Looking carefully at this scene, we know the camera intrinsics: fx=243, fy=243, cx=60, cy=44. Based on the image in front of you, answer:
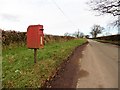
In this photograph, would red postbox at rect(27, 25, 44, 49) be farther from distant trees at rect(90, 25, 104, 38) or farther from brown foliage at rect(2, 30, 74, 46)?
distant trees at rect(90, 25, 104, 38)

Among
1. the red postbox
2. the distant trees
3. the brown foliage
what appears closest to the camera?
the red postbox

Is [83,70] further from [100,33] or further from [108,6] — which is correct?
[100,33]

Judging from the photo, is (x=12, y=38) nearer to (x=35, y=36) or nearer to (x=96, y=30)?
(x=35, y=36)

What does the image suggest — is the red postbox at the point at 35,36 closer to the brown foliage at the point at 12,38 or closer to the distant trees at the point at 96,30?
the brown foliage at the point at 12,38

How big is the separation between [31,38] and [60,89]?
12.2ft

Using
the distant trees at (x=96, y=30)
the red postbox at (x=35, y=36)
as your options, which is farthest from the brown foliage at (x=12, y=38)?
the distant trees at (x=96, y=30)

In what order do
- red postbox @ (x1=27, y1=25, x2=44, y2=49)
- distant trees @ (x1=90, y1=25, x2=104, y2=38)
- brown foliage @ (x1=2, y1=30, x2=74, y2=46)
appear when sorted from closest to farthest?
red postbox @ (x1=27, y1=25, x2=44, y2=49) → brown foliage @ (x1=2, y1=30, x2=74, y2=46) → distant trees @ (x1=90, y1=25, x2=104, y2=38)

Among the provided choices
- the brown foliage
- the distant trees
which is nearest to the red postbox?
the brown foliage

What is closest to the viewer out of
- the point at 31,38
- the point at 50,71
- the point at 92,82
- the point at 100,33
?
the point at 92,82

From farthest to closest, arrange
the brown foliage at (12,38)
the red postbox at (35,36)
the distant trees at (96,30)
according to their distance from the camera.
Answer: the distant trees at (96,30) → the brown foliage at (12,38) → the red postbox at (35,36)

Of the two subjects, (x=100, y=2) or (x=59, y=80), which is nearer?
(x=59, y=80)

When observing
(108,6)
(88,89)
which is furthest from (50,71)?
(108,6)

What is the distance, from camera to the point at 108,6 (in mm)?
32000

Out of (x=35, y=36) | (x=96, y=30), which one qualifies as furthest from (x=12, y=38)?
(x=96, y=30)
